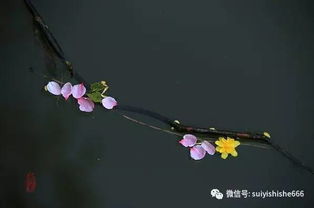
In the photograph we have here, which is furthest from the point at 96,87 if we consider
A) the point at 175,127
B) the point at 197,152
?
the point at 197,152

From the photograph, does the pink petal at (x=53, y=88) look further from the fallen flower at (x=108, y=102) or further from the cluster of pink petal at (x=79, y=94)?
the fallen flower at (x=108, y=102)

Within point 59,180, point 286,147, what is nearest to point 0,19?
point 59,180

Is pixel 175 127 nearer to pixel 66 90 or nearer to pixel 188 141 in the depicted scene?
pixel 188 141

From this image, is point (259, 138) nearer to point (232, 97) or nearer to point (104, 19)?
point (232, 97)

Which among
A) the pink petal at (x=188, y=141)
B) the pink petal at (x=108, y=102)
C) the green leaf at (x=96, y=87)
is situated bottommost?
the pink petal at (x=188, y=141)

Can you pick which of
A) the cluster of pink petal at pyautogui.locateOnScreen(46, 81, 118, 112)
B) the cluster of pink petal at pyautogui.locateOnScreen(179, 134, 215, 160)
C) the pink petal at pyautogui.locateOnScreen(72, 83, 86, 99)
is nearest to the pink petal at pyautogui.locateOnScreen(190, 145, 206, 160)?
the cluster of pink petal at pyautogui.locateOnScreen(179, 134, 215, 160)

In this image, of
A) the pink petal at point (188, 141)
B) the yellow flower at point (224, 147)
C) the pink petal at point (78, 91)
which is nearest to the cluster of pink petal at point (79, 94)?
the pink petal at point (78, 91)
